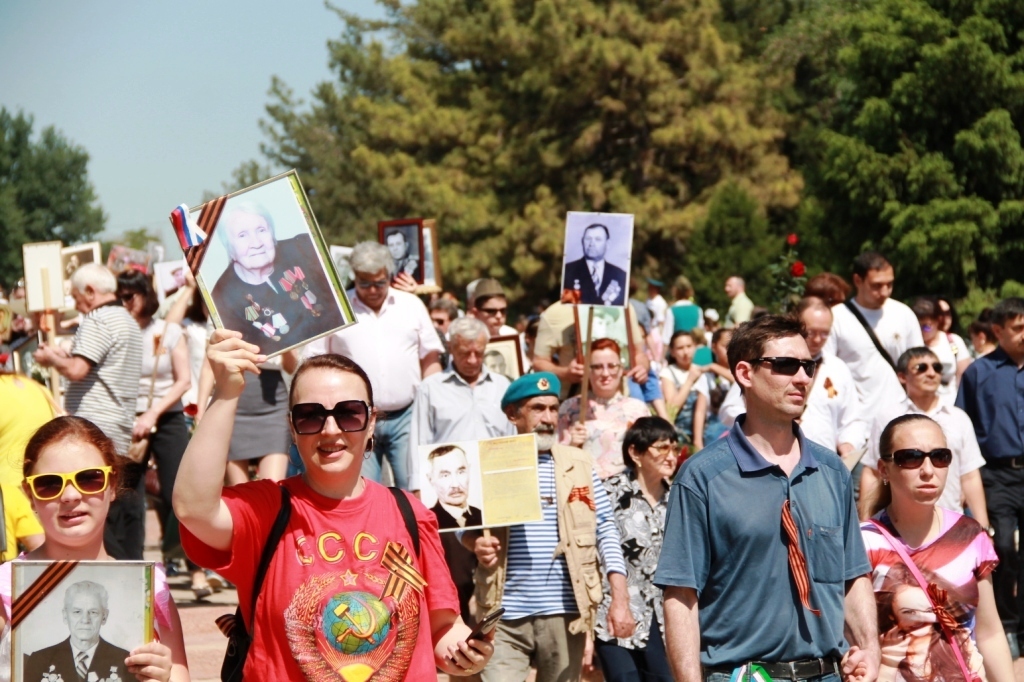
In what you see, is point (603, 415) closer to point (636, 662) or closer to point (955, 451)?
point (955, 451)

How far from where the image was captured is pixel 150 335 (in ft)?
35.4

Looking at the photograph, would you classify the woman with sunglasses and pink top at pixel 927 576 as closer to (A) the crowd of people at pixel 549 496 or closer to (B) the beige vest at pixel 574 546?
(A) the crowd of people at pixel 549 496

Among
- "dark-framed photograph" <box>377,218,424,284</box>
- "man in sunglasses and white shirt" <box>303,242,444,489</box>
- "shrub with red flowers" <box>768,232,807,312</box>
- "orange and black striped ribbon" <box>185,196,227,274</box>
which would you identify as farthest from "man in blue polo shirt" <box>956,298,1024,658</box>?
"orange and black striped ribbon" <box>185,196,227,274</box>

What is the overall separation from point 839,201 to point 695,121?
12.7 m

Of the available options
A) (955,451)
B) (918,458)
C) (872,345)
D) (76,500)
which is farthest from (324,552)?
(872,345)

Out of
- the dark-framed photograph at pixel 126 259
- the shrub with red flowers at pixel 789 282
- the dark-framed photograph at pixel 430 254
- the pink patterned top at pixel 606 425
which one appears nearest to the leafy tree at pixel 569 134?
the shrub with red flowers at pixel 789 282

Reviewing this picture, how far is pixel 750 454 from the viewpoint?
14.7 feet

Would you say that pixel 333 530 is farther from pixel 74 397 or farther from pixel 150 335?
pixel 150 335

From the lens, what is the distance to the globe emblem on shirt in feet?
12.0

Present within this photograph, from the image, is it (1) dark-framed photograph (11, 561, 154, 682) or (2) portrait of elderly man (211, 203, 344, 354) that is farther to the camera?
(2) portrait of elderly man (211, 203, 344, 354)

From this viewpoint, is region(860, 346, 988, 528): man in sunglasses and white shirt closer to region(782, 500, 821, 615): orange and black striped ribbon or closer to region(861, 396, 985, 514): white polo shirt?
region(861, 396, 985, 514): white polo shirt

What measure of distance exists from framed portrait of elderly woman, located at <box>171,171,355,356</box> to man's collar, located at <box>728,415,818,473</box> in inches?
49.0

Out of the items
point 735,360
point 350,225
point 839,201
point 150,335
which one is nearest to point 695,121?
point 839,201

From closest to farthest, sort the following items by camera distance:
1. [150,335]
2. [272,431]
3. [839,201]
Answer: [272,431]
[150,335]
[839,201]
